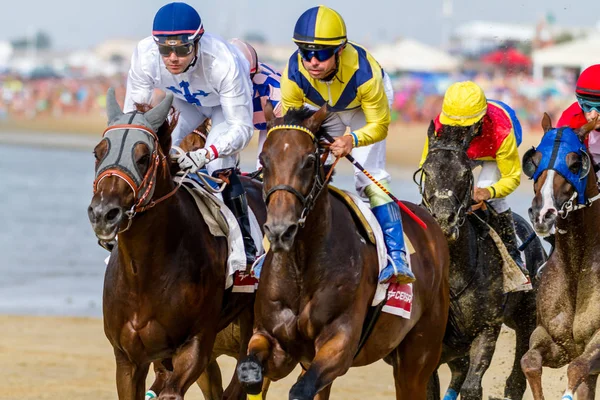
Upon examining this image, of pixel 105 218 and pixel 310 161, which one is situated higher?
pixel 310 161

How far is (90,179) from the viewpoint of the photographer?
29641mm

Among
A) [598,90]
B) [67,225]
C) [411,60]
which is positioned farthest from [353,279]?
[411,60]

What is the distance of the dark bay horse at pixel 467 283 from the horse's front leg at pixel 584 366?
112 cm

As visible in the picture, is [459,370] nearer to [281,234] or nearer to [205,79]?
[205,79]

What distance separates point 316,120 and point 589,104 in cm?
205

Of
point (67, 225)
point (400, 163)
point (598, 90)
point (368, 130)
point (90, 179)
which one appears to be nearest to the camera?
point (368, 130)

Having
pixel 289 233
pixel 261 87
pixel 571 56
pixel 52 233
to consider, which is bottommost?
pixel 571 56

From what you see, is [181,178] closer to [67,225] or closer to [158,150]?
[158,150]

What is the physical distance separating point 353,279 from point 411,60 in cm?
4535

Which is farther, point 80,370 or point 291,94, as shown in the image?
point 80,370

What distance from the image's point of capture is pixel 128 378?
22.4 feet

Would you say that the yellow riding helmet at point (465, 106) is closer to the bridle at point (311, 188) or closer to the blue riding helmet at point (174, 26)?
the blue riding helmet at point (174, 26)

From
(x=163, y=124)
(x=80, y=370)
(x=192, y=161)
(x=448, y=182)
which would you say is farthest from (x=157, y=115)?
(x=80, y=370)

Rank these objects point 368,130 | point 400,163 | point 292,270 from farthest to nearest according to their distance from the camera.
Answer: point 400,163
point 368,130
point 292,270
